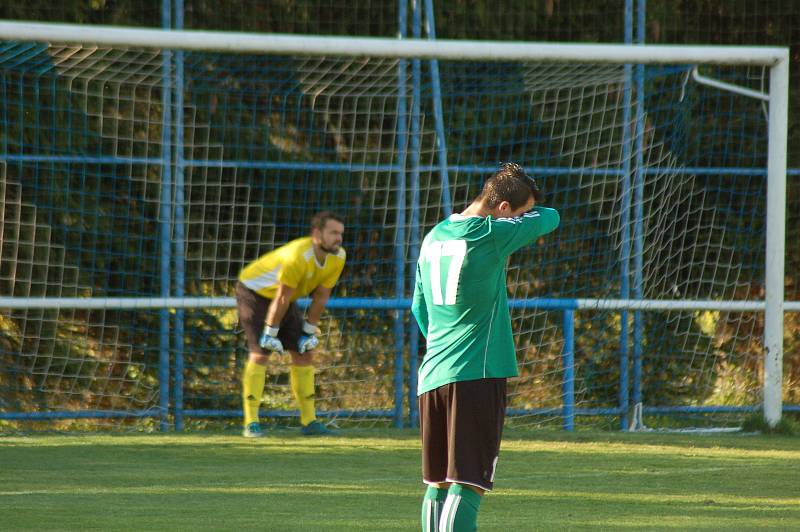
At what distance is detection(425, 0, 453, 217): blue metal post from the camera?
382 inches

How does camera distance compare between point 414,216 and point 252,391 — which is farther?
point 414,216

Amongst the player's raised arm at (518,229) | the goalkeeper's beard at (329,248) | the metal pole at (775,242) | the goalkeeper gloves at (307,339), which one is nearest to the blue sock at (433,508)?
the player's raised arm at (518,229)

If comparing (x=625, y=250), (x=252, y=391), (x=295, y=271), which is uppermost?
(x=625, y=250)

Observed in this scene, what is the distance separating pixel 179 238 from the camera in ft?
31.0

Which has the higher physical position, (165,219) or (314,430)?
(165,219)

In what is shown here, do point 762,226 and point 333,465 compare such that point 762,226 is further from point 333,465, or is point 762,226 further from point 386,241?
point 333,465

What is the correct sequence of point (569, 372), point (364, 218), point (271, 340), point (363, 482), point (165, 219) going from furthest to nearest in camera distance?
point (364, 218)
point (569, 372)
point (165, 219)
point (271, 340)
point (363, 482)

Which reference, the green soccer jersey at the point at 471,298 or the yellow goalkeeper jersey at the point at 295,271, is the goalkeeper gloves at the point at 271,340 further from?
the green soccer jersey at the point at 471,298

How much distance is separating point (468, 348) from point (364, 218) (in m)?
6.13

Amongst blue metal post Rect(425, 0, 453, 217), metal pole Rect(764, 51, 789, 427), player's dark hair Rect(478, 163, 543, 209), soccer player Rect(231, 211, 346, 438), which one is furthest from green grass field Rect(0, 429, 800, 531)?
blue metal post Rect(425, 0, 453, 217)

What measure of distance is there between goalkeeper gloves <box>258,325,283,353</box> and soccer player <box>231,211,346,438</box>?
0.01 m

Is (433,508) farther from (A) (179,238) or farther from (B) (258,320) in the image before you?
(A) (179,238)

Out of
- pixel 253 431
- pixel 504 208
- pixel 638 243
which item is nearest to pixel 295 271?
pixel 253 431

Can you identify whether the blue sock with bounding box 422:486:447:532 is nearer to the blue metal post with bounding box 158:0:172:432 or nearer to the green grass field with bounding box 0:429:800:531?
the green grass field with bounding box 0:429:800:531
